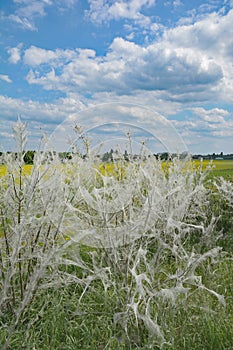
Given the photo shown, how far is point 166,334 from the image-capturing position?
105 inches

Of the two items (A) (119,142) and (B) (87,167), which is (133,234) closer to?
(B) (87,167)

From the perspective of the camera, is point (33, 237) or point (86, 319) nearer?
point (86, 319)

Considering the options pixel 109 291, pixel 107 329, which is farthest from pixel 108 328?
pixel 109 291

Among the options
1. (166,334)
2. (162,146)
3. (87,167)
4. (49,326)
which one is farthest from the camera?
(162,146)

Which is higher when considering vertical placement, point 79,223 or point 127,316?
point 79,223

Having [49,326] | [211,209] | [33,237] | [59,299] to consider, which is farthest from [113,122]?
[211,209]

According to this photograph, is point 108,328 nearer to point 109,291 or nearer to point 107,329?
point 107,329

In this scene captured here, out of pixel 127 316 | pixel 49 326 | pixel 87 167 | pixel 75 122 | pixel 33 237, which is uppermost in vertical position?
pixel 75 122

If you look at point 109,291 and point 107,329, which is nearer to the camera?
point 107,329

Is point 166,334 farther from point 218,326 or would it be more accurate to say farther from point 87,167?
point 87,167

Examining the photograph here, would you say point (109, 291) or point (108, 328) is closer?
point (108, 328)

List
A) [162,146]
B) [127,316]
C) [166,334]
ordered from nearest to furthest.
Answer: [127,316] < [166,334] < [162,146]

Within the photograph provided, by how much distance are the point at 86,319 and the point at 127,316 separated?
0.53m

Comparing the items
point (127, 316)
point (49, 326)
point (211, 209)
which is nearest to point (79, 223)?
point (49, 326)
